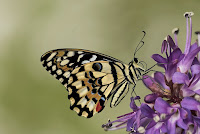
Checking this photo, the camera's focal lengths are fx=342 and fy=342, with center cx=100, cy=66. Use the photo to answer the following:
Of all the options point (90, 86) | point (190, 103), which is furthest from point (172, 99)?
point (90, 86)

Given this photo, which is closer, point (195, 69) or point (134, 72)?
point (195, 69)

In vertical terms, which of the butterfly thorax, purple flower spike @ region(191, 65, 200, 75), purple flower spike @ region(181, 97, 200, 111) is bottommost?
purple flower spike @ region(181, 97, 200, 111)

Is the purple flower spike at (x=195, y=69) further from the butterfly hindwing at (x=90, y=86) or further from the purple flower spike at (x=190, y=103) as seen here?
the butterfly hindwing at (x=90, y=86)

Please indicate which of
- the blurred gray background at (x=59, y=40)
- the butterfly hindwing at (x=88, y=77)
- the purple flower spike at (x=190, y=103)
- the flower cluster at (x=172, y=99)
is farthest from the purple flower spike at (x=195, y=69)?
the blurred gray background at (x=59, y=40)

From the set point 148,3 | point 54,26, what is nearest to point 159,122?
point 148,3

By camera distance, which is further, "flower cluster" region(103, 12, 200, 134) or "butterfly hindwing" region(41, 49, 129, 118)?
"butterfly hindwing" region(41, 49, 129, 118)

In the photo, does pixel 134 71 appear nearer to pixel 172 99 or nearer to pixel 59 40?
pixel 172 99

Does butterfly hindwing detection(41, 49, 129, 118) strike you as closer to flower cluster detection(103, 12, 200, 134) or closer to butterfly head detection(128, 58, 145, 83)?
butterfly head detection(128, 58, 145, 83)

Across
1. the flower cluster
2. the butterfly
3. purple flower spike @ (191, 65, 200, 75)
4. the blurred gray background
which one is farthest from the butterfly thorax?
the blurred gray background
